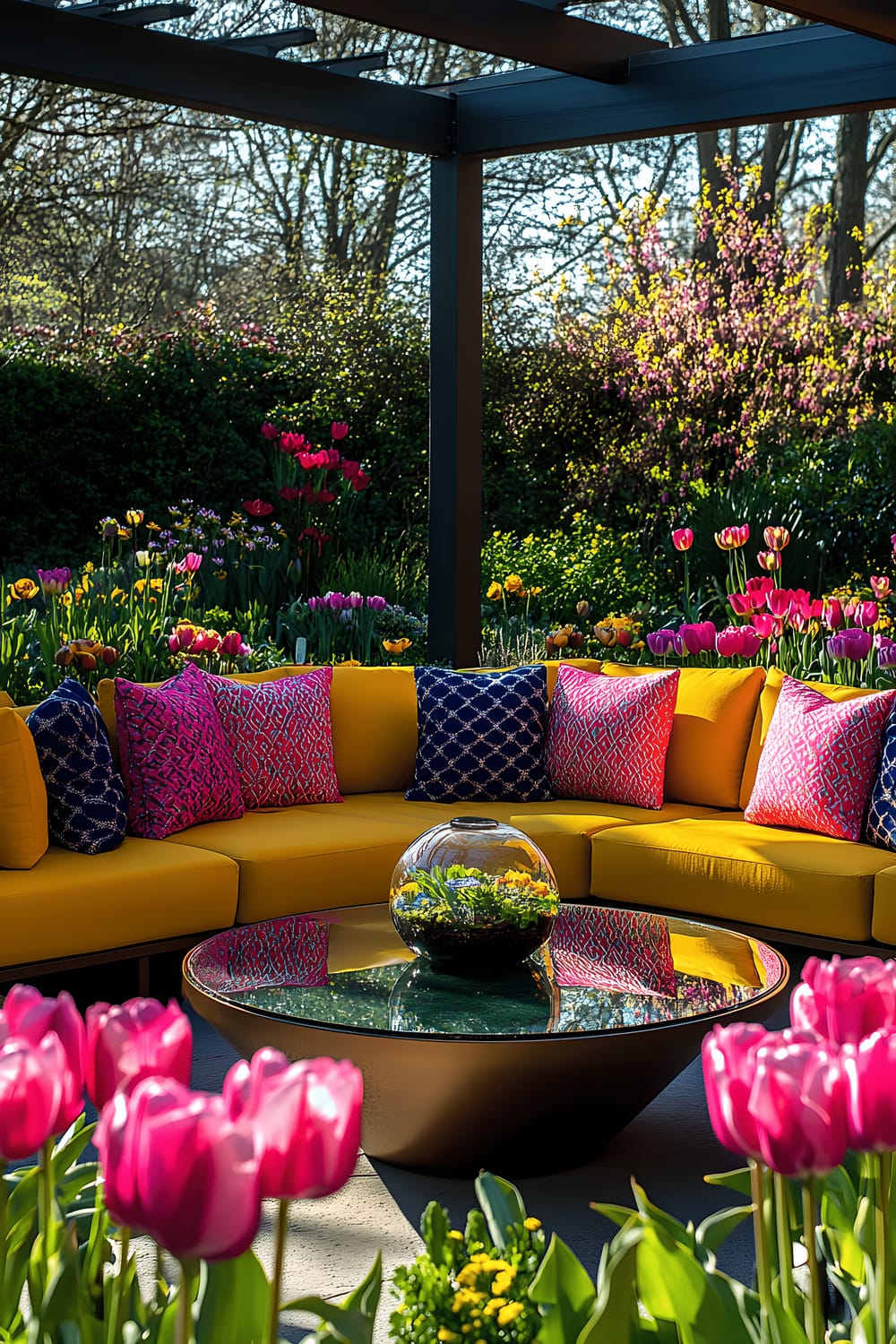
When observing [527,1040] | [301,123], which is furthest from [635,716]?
[301,123]

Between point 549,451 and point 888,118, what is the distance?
3.19 meters

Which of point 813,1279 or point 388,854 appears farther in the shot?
point 388,854

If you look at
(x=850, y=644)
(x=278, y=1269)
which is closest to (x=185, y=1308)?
(x=278, y=1269)

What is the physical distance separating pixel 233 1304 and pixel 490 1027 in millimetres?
1646

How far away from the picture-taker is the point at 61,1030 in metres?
0.96

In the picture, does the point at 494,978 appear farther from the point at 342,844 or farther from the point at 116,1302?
the point at 116,1302

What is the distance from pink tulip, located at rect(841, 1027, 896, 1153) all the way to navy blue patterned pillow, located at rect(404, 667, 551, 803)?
4198 millimetres

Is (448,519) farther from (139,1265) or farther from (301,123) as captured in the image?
(139,1265)

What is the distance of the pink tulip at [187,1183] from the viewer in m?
0.76

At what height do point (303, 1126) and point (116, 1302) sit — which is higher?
point (303, 1126)

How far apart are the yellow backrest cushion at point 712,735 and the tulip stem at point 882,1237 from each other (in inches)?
158

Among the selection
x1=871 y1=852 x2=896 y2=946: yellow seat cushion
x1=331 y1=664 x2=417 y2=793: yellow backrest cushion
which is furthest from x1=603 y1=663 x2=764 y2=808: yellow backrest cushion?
x1=871 y1=852 x2=896 y2=946: yellow seat cushion

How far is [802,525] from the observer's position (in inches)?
360

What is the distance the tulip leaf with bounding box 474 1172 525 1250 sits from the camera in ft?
4.79
